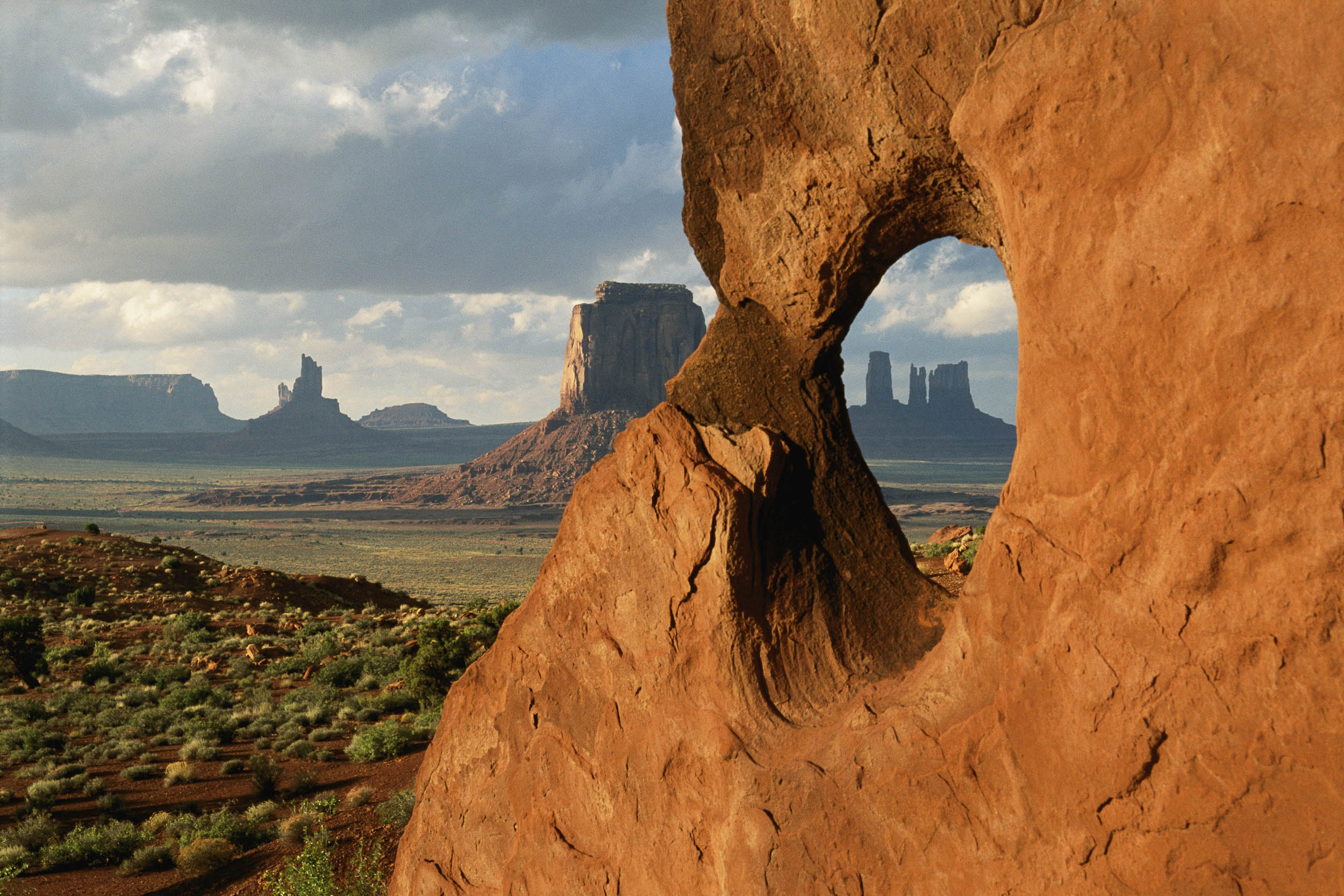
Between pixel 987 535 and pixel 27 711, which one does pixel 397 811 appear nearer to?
pixel 987 535

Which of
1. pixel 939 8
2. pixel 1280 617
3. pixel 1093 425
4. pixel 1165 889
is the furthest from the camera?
pixel 939 8

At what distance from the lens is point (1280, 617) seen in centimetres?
317

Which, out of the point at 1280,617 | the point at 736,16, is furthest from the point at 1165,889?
the point at 736,16

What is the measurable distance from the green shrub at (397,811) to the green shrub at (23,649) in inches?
616

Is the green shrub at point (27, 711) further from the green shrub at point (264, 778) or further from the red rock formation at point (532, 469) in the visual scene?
the red rock formation at point (532, 469)

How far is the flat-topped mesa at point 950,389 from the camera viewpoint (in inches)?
7313

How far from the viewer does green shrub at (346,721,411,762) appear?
15438mm

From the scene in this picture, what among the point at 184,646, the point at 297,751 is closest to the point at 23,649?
the point at 184,646

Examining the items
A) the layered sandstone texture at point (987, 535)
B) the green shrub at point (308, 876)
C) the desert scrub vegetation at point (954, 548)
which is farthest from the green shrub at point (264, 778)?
the desert scrub vegetation at point (954, 548)

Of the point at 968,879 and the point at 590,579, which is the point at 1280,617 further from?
the point at 590,579

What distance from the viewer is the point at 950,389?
18650cm

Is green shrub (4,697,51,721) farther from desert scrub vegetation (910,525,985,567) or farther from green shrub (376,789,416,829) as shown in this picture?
desert scrub vegetation (910,525,985,567)

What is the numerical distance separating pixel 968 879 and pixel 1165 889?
841mm

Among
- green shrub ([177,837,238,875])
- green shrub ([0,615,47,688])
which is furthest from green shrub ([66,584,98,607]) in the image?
green shrub ([177,837,238,875])
